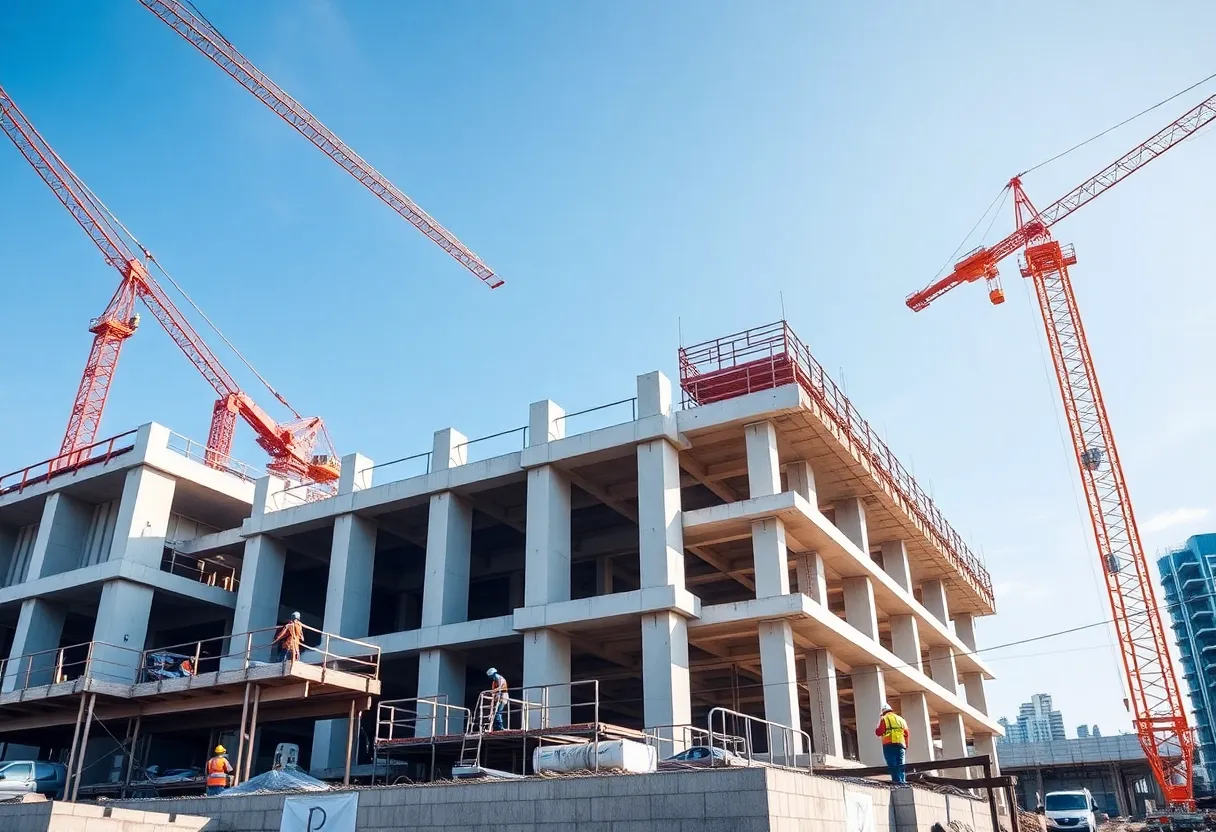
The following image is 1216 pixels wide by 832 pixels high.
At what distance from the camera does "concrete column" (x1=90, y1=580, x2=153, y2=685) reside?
35062mm

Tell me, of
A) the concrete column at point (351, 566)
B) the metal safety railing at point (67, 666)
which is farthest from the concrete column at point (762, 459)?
the metal safety railing at point (67, 666)

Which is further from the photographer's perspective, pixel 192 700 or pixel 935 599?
pixel 935 599

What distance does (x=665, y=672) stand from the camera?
91.0 ft

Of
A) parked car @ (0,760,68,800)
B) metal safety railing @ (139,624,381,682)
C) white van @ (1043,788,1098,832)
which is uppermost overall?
metal safety railing @ (139,624,381,682)

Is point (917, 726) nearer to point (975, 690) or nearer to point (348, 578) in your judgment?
point (975, 690)

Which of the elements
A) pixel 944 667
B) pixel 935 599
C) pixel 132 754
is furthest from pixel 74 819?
pixel 935 599

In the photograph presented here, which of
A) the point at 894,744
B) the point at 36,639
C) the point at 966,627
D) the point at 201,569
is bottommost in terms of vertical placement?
the point at 894,744

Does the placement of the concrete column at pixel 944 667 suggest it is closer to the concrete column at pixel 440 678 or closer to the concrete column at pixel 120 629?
the concrete column at pixel 440 678

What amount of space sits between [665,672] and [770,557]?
4726 mm

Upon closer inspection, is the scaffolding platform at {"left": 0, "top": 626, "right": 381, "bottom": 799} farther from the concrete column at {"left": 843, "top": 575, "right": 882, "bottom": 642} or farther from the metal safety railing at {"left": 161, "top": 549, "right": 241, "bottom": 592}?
the concrete column at {"left": 843, "top": 575, "right": 882, "bottom": 642}

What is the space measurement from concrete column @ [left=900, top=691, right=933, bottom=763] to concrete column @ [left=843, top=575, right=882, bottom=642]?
601cm

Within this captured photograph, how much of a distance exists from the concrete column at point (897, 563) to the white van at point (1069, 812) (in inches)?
359

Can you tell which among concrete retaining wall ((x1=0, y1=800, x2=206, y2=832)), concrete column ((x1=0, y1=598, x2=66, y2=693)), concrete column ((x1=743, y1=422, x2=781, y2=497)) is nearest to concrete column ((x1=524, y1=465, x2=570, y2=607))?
concrete column ((x1=743, y1=422, x2=781, y2=497))

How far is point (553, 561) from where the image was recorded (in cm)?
3109
